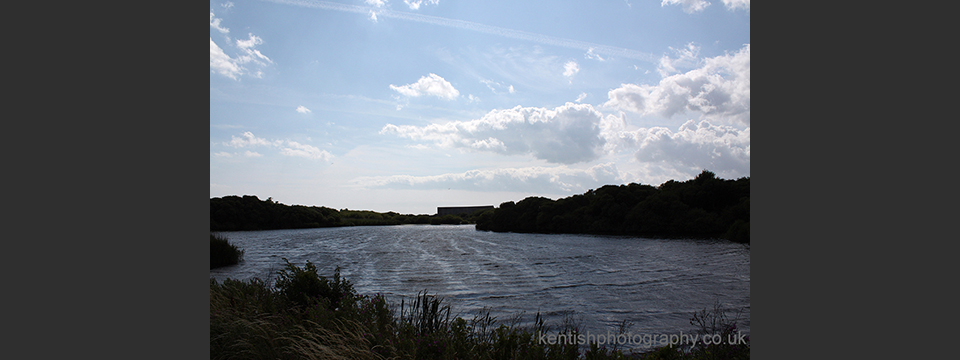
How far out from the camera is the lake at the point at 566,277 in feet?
39.6

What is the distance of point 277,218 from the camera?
3956 centimetres

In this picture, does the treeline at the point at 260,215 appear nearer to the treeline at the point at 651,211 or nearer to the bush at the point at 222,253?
the bush at the point at 222,253

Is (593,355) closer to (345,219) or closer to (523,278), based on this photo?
(523,278)

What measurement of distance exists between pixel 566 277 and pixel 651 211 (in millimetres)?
23664

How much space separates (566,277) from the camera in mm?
19484

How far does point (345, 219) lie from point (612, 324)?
46862 millimetres

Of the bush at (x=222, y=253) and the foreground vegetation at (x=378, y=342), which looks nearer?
the foreground vegetation at (x=378, y=342)

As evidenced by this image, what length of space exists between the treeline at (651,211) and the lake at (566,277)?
8.13 ft

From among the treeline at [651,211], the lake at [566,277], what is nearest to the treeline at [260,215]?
the lake at [566,277]

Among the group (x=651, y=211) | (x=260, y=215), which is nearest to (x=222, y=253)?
(x=260, y=215)

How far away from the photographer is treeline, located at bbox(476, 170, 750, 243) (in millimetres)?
32281

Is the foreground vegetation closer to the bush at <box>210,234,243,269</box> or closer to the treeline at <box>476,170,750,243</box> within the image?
the bush at <box>210,234,243,269</box>

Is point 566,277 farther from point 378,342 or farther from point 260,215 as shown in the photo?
point 260,215
